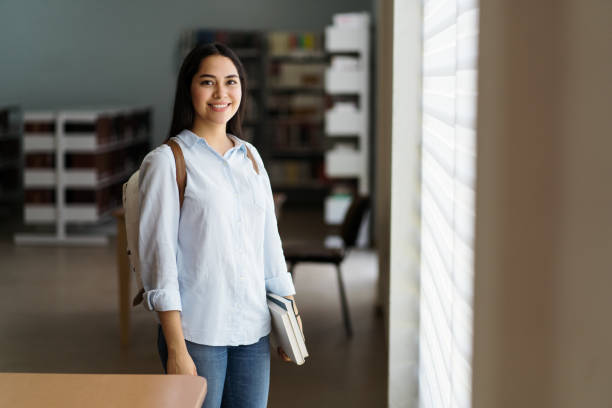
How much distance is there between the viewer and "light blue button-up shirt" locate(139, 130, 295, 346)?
71.9 inches

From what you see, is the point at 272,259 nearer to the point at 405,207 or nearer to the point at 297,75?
the point at 405,207

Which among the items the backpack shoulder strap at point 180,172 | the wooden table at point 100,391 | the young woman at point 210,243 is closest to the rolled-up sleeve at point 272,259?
the young woman at point 210,243

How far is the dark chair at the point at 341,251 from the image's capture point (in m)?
4.81

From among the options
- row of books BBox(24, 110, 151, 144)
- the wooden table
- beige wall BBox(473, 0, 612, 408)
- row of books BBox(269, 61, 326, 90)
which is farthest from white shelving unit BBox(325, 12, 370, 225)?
beige wall BBox(473, 0, 612, 408)

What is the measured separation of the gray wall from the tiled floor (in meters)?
4.38

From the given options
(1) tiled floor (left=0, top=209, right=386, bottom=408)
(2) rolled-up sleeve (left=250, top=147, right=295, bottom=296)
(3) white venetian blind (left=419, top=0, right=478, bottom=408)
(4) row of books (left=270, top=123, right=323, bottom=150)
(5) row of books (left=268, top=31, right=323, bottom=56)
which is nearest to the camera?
(3) white venetian blind (left=419, top=0, right=478, bottom=408)

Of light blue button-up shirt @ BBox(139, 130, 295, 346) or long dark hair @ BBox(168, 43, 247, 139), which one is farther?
long dark hair @ BBox(168, 43, 247, 139)

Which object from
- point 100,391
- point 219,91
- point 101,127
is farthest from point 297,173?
point 100,391

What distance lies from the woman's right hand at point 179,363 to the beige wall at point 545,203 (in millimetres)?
935

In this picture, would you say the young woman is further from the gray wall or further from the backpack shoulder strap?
the gray wall

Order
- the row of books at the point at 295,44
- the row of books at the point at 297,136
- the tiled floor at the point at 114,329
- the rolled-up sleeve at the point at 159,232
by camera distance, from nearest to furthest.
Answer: the rolled-up sleeve at the point at 159,232, the tiled floor at the point at 114,329, the row of books at the point at 295,44, the row of books at the point at 297,136

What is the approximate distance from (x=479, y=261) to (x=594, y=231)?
1.34 ft

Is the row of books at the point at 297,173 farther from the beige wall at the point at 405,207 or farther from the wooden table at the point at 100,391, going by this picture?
the wooden table at the point at 100,391

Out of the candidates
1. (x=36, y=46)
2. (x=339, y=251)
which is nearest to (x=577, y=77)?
(x=339, y=251)
